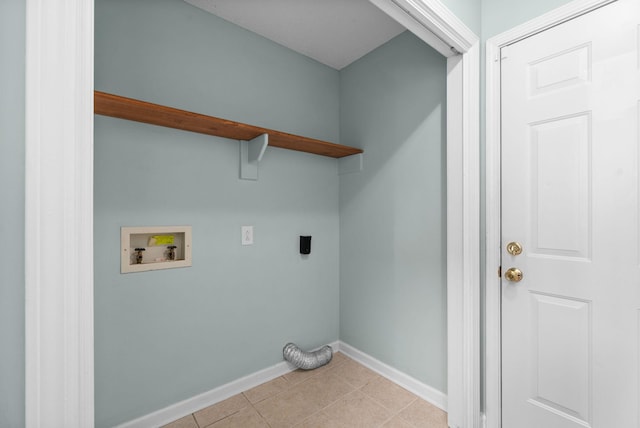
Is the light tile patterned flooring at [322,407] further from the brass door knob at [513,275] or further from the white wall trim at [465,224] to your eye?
the brass door knob at [513,275]

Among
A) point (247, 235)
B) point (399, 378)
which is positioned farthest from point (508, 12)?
point (399, 378)

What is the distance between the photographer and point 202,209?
5.64ft

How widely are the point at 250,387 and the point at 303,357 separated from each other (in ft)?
1.32

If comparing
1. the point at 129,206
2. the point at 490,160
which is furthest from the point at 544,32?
Answer: the point at 129,206

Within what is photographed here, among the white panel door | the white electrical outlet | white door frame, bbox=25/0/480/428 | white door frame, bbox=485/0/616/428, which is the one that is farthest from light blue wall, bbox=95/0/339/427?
the white panel door

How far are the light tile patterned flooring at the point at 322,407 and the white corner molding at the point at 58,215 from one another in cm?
130

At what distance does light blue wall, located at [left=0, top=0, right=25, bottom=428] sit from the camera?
1.58 feet

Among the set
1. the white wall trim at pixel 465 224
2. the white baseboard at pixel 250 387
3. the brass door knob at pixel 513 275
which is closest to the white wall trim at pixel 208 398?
the white baseboard at pixel 250 387

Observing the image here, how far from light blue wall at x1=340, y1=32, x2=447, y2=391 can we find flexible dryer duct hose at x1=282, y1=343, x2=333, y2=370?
320 millimetres

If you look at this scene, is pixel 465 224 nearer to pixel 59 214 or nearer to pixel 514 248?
pixel 514 248

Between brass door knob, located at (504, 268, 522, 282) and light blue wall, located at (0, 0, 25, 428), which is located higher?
light blue wall, located at (0, 0, 25, 428)

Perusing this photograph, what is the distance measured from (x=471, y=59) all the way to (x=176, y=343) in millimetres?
2277

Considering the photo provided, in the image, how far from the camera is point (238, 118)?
1884 millimetres

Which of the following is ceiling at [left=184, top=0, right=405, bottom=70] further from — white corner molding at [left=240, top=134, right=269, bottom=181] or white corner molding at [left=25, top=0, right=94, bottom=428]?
white corner molding at [left=25, top=0, right=94, bottom=428]
